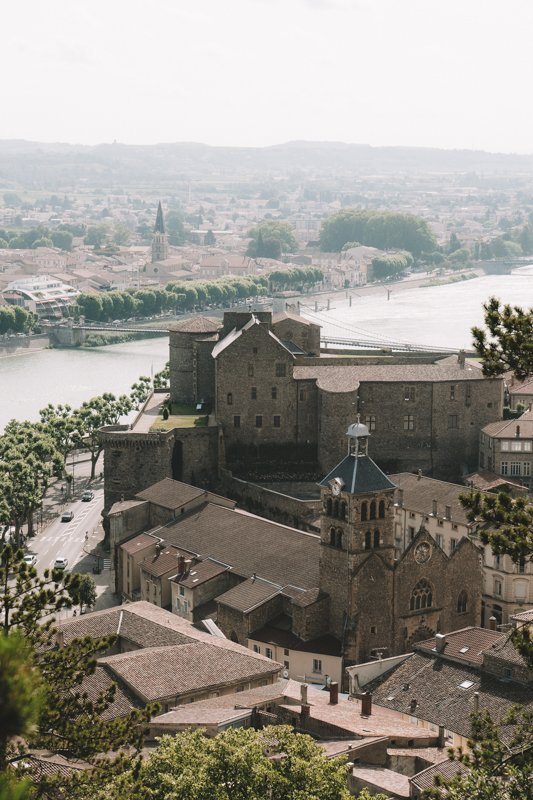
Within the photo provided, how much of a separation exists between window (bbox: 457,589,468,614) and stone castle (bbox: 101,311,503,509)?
33.2 feet

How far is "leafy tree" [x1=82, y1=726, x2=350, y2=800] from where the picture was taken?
16438mm

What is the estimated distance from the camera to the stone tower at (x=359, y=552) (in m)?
27.5

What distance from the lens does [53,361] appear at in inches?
3142

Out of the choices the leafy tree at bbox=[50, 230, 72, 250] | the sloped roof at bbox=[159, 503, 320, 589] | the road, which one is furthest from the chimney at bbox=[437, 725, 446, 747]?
the leafy tree at bbox=[50, 230, 72, 250]

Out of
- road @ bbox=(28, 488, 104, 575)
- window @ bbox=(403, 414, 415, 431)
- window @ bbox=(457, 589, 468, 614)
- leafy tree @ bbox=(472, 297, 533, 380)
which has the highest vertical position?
leafy tree @ bbox=(472, 297, 533, 380)

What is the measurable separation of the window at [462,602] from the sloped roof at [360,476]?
3167 mm

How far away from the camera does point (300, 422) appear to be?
39.9 metres

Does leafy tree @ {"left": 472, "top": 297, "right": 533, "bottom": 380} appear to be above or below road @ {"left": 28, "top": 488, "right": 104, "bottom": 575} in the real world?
above

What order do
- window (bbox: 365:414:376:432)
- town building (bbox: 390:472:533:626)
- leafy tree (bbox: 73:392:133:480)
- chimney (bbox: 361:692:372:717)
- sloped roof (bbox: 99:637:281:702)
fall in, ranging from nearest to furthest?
chimney (bbox: 361:692:372:717) → sloped roof (bbox: 99:637:281:702) → town building (bbox: 390:472:533:626) → window (bbox: 365:414:376:432) → leafy tree (bbox: 73:392:133:480)

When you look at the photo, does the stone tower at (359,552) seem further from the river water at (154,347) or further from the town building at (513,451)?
the river water at (154,347)

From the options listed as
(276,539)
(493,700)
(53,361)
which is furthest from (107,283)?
(493,700)

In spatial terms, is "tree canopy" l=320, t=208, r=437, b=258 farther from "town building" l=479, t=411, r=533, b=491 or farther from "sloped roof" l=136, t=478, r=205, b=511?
"sloped roof" l=136, t=478, r=205, b=511

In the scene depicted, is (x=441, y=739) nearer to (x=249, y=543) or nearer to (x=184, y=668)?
(x=184, y=668)

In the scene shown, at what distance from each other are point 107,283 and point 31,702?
11305 cm
